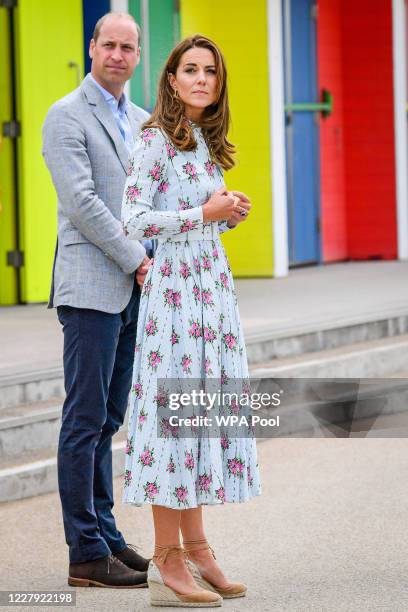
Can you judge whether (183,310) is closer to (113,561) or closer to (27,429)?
(113,561)

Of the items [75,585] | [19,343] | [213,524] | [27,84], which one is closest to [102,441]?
[75,585]

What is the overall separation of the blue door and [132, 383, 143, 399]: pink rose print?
8653 millimetres

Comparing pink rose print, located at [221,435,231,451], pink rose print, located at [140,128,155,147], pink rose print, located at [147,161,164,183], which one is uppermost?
pink rose print, located at [140,128,155,147]

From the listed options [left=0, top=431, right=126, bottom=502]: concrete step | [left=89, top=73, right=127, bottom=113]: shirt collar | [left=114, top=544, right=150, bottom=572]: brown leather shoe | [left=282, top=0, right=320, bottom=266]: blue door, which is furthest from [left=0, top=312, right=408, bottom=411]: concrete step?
[left=282, top=0, right=320, bottom=266]: blue door

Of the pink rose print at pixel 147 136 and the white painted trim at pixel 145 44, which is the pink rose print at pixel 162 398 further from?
the white painted trim at pixel 145 44

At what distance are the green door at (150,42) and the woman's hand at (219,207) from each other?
6.64 meters

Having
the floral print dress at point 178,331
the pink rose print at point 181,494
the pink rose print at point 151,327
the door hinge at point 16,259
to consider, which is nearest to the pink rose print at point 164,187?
the floral print dress at point 178,331

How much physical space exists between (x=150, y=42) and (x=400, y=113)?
3671mm

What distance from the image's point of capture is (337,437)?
6758mm

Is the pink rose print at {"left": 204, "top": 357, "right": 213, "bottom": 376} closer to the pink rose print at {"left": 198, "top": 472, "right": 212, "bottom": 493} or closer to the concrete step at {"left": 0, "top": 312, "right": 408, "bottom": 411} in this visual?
the pink rose print at {"left": 198, "top": 472, "right": 212, "bottom": 493}

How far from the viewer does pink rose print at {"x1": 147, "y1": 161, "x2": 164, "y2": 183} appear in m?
3.76

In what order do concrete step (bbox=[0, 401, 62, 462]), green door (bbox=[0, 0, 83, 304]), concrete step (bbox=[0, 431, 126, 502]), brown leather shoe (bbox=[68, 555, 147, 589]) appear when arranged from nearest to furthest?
brown leather shoe (bbox=[68, 555, 147, 589]), concrete step (bbox=[0, 431, 126, 502]), concrete step (bbox=[0, 401, 62, 462]), green door (bbox=[0, 0, 83, 304])

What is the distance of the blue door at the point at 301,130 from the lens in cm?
1237

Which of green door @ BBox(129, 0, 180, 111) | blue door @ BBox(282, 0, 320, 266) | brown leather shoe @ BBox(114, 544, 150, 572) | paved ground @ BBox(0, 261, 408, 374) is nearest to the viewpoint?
brown leather shoe @ BBox(114, 544, 150, 572)
